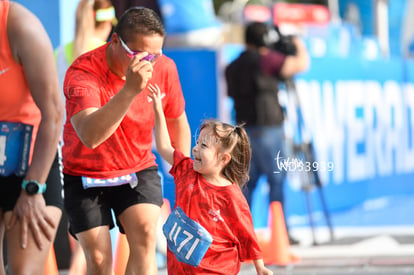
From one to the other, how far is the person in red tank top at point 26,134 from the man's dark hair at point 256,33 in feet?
15.0

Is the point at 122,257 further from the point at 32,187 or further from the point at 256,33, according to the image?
the point at 256,33

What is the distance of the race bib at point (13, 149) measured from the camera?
346cm

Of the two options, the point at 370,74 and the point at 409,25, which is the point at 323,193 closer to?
the point at 370,74

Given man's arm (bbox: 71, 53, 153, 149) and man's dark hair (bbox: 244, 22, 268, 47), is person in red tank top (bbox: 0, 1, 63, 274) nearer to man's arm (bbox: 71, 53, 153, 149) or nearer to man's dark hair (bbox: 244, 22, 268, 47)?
man's arm (bbox: 71, 53, 153, 149)

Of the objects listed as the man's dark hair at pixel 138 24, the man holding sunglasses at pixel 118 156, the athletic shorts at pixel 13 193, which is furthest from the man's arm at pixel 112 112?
the athletic shorts at pixel 13 193

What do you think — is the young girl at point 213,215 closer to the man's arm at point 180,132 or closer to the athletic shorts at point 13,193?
the man's arm at point 180,132

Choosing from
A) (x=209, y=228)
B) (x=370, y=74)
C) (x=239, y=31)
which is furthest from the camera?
(x=239, y=31)

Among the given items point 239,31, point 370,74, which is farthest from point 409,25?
point 370,74

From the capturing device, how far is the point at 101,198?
4.16 meters

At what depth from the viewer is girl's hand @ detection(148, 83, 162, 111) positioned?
3.98m

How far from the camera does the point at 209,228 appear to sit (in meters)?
3.74

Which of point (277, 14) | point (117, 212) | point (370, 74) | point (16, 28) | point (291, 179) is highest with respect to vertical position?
point (16, 28)

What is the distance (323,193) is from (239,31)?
8.83m

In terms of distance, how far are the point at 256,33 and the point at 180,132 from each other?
379 centimetres
